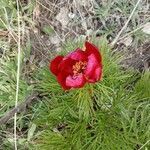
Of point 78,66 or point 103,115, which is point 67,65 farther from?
point 103,115

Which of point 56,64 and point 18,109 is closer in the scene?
point 56,64

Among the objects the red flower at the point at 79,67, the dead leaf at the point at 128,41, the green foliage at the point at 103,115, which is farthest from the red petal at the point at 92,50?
the dead leaf at the point at 128,41

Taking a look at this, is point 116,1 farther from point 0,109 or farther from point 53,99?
point 0,109

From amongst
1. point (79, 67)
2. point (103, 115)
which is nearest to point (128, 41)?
point (103, 115)

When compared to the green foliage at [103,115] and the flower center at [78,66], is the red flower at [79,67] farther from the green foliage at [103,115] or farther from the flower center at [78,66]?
the green foliage at [103,115]

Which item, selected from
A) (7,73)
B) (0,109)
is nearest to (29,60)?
(7,73)

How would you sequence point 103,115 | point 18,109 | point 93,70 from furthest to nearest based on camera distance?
point 18,109
point 103,115
point 93,70

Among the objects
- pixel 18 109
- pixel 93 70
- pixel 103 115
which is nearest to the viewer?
pixel 93 70
